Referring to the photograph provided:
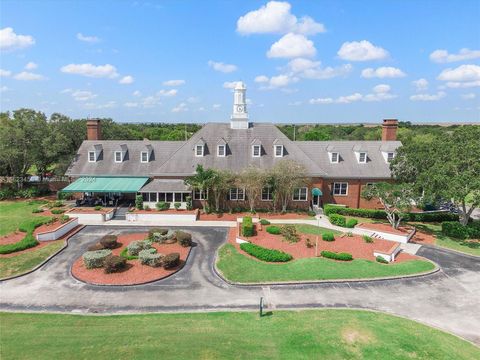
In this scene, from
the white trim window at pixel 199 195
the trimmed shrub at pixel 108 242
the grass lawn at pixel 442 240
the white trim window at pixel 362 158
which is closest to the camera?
the trimmed shrub at pixel 108 242

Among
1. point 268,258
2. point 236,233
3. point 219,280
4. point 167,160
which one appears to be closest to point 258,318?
point 219,280

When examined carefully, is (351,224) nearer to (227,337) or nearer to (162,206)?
(162,206)

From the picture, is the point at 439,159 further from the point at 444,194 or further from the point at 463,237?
the point at 463,237

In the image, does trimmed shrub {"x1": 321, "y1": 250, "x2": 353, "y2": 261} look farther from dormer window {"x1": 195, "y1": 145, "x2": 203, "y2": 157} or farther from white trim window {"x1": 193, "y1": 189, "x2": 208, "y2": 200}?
dormer window {"x1": 195, "y1": 145, "x2": 203, "y2": 157}

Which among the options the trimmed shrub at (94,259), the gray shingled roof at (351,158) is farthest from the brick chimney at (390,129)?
the trimmed shrub at (94,259)

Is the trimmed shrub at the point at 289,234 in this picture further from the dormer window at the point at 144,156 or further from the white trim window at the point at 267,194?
the dormer window at the point at 144,156

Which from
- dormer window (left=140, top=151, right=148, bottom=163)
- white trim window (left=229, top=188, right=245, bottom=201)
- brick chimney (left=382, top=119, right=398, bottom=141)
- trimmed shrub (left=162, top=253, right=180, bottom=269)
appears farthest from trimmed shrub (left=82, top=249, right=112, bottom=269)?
brick chimney (left=382, top=119, right=398, bottom=141)
